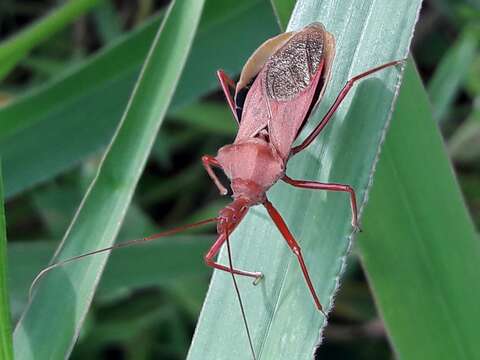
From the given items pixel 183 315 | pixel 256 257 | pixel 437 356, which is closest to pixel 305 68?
pixel 256 257

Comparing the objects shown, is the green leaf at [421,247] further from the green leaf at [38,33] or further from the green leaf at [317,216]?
the green leaf at [38,33]

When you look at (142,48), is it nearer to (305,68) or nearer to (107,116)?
(107,116)

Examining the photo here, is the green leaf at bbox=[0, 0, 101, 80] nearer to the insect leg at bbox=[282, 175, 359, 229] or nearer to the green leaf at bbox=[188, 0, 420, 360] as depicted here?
the green leaf at bbox=[188, 0, 420, 360]

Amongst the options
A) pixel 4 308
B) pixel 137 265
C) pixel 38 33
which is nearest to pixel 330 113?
pixel 4 308

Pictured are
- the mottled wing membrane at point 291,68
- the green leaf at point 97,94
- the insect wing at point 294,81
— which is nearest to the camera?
the insect wing at point 294,81

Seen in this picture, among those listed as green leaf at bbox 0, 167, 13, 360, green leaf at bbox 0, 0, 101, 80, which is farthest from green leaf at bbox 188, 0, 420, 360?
green leaf at bbox 0, 0, 101, 80

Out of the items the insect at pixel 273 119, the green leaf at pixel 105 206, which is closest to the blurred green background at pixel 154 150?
the insect at pixel 273 119

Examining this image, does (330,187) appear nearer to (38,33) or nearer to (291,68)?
(291,68)
